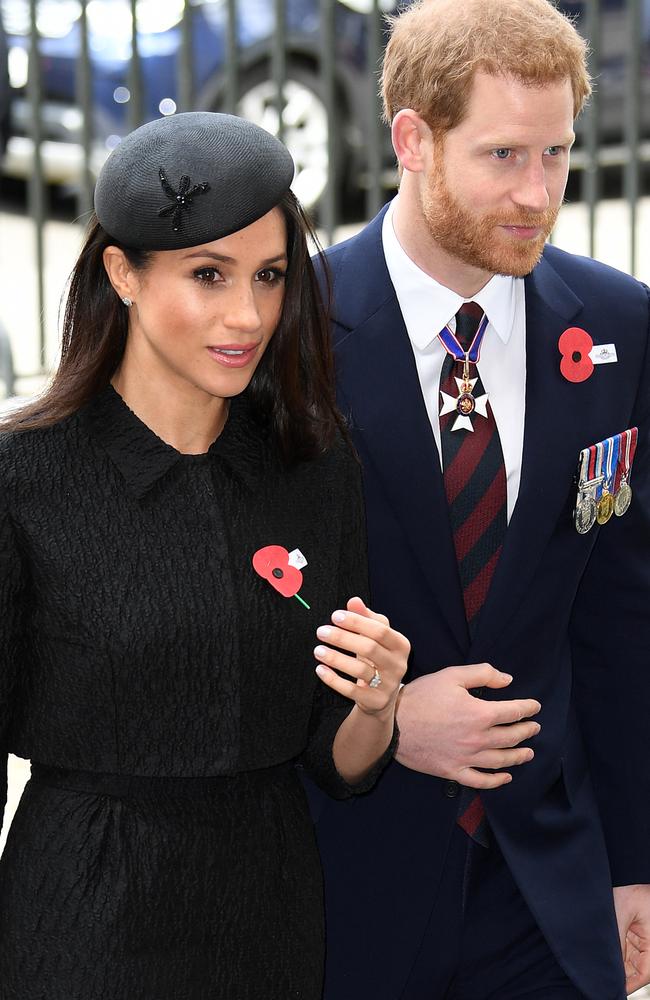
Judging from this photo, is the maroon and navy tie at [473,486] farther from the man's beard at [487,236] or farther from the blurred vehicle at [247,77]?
the blurred vehicle at [247,77]

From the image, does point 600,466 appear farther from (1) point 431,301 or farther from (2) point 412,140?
(2) point 412,140

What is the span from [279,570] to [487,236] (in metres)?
0.70

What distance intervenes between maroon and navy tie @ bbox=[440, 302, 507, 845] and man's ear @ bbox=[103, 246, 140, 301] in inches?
25.9

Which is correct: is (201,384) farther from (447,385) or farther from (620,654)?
(620,654)

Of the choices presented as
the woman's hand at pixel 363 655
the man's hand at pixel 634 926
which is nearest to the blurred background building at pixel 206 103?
the man's hand at pixel 634 926

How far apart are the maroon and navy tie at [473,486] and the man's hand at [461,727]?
112 mm

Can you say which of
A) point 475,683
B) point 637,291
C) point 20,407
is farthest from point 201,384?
point 637,291

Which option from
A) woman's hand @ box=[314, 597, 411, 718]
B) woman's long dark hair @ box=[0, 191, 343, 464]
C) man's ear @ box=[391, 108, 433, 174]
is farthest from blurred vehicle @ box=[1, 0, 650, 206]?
woman's hand @ box=[314, 597, 411, 718]

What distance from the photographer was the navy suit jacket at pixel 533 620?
302 centimetres

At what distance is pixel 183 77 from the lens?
19.8ft

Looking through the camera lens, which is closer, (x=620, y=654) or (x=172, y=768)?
(x=172, y=768)

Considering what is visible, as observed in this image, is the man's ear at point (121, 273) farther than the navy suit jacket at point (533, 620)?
No

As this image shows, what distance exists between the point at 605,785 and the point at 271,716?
0.93 metres

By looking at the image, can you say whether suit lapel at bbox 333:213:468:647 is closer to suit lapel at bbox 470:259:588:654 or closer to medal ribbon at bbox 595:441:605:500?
suit lapel at bbox 470:259:588:654
